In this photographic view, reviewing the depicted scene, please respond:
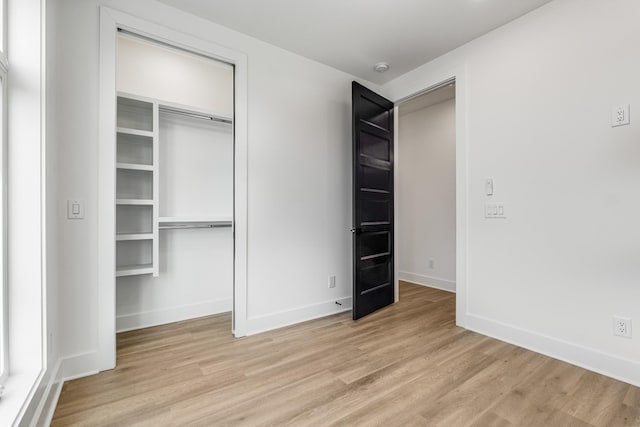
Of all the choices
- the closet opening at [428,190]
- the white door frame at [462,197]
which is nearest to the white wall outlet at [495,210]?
the white door frame at [462,197]

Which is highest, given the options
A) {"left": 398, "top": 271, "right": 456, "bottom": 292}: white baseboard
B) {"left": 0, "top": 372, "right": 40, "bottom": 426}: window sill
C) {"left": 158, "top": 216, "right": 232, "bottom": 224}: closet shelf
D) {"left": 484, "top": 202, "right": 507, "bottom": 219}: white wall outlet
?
{"left": 484, "top": 202, "right": 507, "bottom": 219}: white wall outlet

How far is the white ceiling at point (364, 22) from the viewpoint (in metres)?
2.16

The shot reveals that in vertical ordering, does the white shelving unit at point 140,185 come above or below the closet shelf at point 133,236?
above

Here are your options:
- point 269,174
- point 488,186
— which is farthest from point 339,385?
point 488,186

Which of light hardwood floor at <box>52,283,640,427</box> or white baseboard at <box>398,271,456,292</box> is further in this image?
white baseboard at <box>398,271,456,292</box>

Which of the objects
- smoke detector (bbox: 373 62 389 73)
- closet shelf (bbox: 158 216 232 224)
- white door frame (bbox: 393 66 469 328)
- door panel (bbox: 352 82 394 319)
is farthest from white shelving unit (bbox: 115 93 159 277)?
white door frame (bbox: 393 66 469 328)

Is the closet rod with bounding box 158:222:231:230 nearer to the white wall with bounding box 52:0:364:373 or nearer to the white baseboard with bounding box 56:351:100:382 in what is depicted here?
the white wall with bounding box 52:0:364:373

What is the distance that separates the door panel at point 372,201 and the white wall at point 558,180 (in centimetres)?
87

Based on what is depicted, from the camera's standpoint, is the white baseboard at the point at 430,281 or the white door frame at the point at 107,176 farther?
the white baseboard at the point at 430,281

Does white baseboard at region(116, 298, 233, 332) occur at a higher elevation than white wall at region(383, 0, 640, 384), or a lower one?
lower

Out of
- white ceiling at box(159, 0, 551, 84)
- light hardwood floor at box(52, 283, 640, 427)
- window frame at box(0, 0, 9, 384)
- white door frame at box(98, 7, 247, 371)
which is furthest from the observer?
white ceiling at box(159, 0, 551, 84)

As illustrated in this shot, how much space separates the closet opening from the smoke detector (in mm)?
786

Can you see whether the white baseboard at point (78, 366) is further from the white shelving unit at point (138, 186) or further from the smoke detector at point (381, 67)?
the smoke detector at point (381, 67)

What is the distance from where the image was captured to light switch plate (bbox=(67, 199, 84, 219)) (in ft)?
6.11
